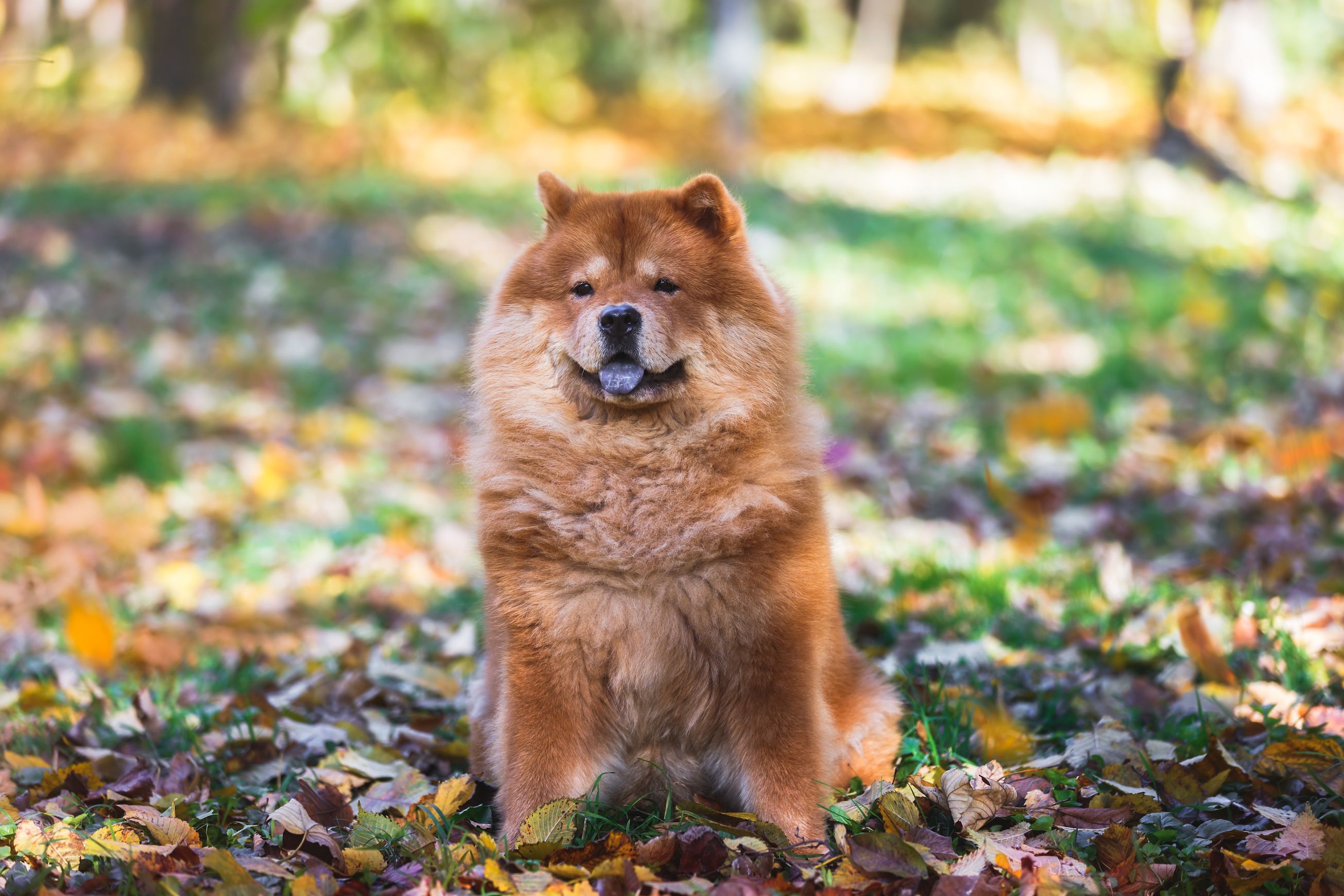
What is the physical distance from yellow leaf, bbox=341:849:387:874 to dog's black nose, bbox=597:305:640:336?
1316 millimetres

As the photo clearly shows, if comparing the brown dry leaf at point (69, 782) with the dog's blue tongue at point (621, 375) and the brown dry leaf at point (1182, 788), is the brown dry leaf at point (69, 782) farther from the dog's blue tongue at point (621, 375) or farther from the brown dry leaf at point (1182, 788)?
the brown dry leaf at point (1182, 788)

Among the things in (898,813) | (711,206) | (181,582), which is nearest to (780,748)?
(898,813)

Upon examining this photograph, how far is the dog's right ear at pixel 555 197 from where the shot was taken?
10.3 ft

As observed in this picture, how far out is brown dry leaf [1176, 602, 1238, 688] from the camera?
11.9 feet

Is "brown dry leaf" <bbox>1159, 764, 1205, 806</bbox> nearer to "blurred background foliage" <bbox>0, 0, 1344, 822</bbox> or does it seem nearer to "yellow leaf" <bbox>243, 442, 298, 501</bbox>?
"blurred background foliage" <bbox>0, 0, 1344, 822</bbox>

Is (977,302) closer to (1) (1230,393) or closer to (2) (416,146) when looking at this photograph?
(1) (1230,393)

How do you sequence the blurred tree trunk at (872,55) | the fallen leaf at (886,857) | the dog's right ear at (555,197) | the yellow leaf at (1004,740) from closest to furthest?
the fallen leaf at (886,857) → the dog's right ear at (555,197) → the yellow leaf at (1004,740) → the blurred tree trunk at (872,55)

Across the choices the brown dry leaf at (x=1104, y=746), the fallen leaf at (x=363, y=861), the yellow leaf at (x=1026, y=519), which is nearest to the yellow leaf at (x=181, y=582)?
the fallen leaf at (x=363, y=861)

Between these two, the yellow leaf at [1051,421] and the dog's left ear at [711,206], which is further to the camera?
the yellow leaf at [1051,421]

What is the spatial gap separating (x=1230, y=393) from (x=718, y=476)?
5.38 meters

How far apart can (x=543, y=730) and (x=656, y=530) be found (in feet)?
1.75

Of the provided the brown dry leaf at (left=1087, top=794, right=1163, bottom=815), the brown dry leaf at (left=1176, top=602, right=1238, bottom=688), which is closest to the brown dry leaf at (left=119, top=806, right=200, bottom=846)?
the brown dry leaf at (left=1087, top=794, right=1163, bottom=815)

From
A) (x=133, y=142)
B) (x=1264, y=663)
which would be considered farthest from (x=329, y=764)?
(x=133, y=142)

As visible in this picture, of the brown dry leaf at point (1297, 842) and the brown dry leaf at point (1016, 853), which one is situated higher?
the brown dry leaf at point (1297, 842)
